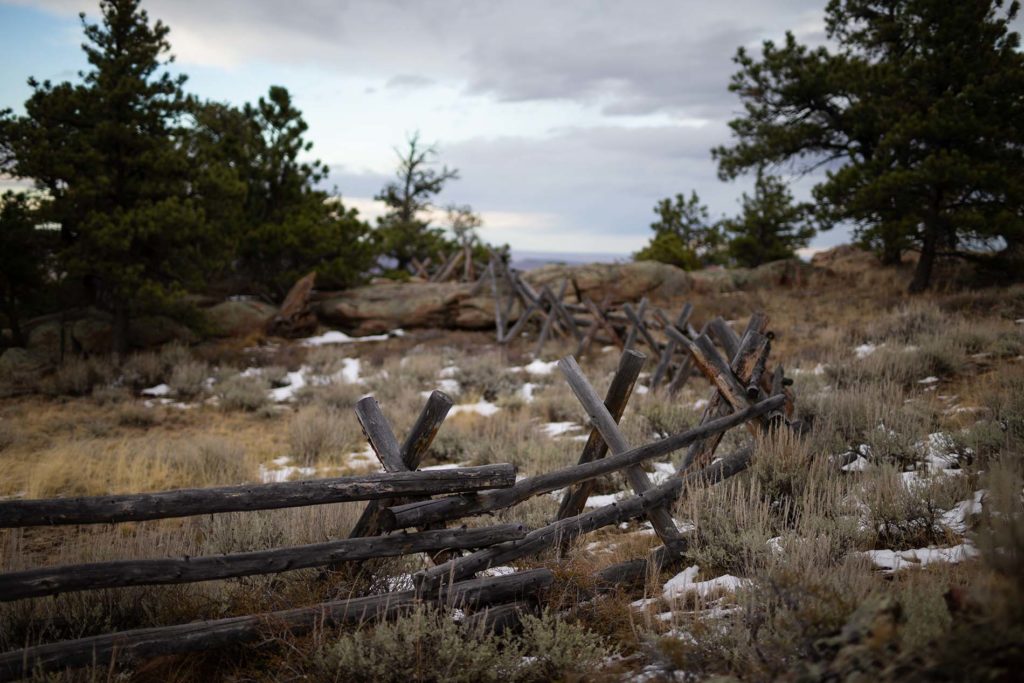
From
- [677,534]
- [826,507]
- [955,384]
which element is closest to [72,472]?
[677,534]

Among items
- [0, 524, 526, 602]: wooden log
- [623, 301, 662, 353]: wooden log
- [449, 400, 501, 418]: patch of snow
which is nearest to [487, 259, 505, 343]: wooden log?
[623, 301, 662, 353]: wooden log

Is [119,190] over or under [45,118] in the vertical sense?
under

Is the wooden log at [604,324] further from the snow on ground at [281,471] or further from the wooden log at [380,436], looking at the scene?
the wooden log at [380,436]

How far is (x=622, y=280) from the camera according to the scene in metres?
18.8

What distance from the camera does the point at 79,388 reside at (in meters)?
10.1

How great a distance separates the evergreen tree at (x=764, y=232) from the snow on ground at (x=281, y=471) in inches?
758

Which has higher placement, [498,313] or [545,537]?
[498,313]

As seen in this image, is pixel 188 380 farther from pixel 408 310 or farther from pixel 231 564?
pixel 231 564

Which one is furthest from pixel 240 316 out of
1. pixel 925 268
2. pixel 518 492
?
pixel 925 268

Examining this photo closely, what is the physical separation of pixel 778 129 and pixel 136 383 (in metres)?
16.9

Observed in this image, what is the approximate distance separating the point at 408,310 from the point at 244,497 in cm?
1458

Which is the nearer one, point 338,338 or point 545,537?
point 545,537

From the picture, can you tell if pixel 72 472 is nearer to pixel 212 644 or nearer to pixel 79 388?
pixel 212 644

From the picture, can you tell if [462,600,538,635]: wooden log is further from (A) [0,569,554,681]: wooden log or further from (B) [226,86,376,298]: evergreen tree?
(B) [226,86,376,298]: evergreen tree
